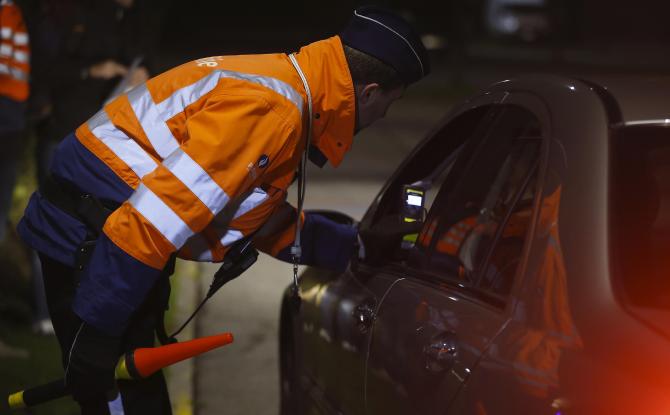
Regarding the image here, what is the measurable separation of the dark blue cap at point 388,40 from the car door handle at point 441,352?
873 mm

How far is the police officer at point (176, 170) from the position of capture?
2924mm

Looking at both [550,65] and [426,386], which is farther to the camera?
[550,65]

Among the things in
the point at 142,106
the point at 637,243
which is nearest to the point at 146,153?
the point at 142,106

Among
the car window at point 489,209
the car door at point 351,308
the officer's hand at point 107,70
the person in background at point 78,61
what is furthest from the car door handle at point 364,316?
the officer's hand at point 107,70

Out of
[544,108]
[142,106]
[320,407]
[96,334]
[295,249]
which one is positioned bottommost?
[320,407]

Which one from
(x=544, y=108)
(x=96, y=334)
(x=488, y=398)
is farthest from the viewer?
(x=96, y=334)

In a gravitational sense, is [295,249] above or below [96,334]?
above

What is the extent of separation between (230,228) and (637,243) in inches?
47.3

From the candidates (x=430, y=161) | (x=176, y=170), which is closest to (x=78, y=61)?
(x=430, y=161)

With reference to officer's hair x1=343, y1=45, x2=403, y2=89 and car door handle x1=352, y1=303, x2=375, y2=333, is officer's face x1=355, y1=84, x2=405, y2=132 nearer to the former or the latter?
officer's hair x1=343, y1=45, x2=403, y2=89

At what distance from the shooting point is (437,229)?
3385 mm

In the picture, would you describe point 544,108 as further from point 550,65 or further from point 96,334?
point 550,65

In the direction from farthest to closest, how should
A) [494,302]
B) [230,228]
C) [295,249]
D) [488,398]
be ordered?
Answer: 1. [295,249]
2. [230,228]
3. [494,302]
4. [488,398]

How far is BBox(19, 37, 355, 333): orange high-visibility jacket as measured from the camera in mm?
2916
